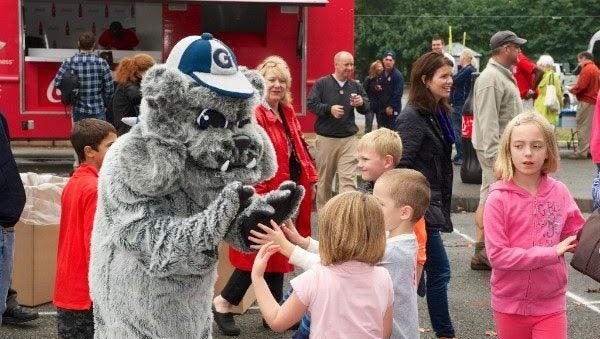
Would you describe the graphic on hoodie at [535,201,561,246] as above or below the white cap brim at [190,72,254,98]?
below

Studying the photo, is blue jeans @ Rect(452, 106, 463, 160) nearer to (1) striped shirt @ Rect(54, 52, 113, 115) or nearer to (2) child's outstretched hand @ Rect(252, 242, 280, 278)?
(1) striped shirt @ Rect(54, 52, 113, 115)

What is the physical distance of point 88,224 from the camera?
5105 millimetres

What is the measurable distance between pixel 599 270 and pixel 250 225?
1605 mm

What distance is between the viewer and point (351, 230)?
378cm

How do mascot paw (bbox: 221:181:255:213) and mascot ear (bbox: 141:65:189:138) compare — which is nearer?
mascot paw (bbox: 221:181:255:213)

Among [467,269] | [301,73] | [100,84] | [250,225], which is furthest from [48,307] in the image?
[301,73]

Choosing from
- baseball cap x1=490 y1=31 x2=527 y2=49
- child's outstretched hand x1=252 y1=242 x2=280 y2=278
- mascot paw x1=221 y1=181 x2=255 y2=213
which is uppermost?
baseball cap x1=490 y1=31 x2=527 y2=49

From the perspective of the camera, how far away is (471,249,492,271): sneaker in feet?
29.0

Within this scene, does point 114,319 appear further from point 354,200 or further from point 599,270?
point 599,270

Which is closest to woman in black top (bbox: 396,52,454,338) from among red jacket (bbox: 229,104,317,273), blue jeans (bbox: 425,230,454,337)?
blue jeans (bbox: 425,230,454,337)

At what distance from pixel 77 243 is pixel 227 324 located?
1.87 metres

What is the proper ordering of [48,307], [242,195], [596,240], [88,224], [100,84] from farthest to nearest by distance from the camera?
1. [100,84]
2. [48,307]
3. [88,224]
4. [596,240]
5. [242,195]

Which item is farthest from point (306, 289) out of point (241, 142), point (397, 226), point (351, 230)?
point (397, 226)

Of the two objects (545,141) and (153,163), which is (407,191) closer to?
(545,141)
